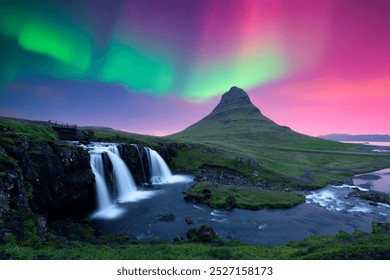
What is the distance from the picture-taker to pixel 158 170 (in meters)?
64.2

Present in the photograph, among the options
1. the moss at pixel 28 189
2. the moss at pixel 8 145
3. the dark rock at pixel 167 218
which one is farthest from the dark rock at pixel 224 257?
the moss at pixel 8 145

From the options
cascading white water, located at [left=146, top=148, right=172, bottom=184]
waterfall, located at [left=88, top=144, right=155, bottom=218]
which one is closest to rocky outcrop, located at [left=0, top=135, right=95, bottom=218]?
waterfall, located at [left=88, top=144, right=155, bottom=218]

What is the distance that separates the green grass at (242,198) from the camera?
3976cm

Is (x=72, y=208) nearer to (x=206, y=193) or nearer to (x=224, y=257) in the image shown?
(x=206, y=193)

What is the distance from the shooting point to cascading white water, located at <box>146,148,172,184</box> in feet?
197

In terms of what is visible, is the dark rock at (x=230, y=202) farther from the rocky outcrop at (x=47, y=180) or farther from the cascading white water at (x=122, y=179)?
the rocky outcrop at (x=47, y=180)

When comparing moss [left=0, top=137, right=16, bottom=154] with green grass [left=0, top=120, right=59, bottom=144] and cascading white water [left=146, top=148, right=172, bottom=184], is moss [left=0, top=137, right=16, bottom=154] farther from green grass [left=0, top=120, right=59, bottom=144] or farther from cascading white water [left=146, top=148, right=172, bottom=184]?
cascading white water [left=146, top=148, right=172, bottom=184]

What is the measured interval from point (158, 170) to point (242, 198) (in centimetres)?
2920

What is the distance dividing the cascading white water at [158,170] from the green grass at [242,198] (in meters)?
14.5

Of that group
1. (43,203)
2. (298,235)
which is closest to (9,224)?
(43,203)

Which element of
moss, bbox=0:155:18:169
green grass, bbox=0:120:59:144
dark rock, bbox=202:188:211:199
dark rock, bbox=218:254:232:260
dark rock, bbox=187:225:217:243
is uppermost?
green grass, bbox=0:120:59:144

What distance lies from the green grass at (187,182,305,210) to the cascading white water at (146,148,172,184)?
1452cm

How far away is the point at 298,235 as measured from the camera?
2881 centimetres

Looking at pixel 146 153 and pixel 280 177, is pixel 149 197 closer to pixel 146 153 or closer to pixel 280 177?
pixel 146 153
